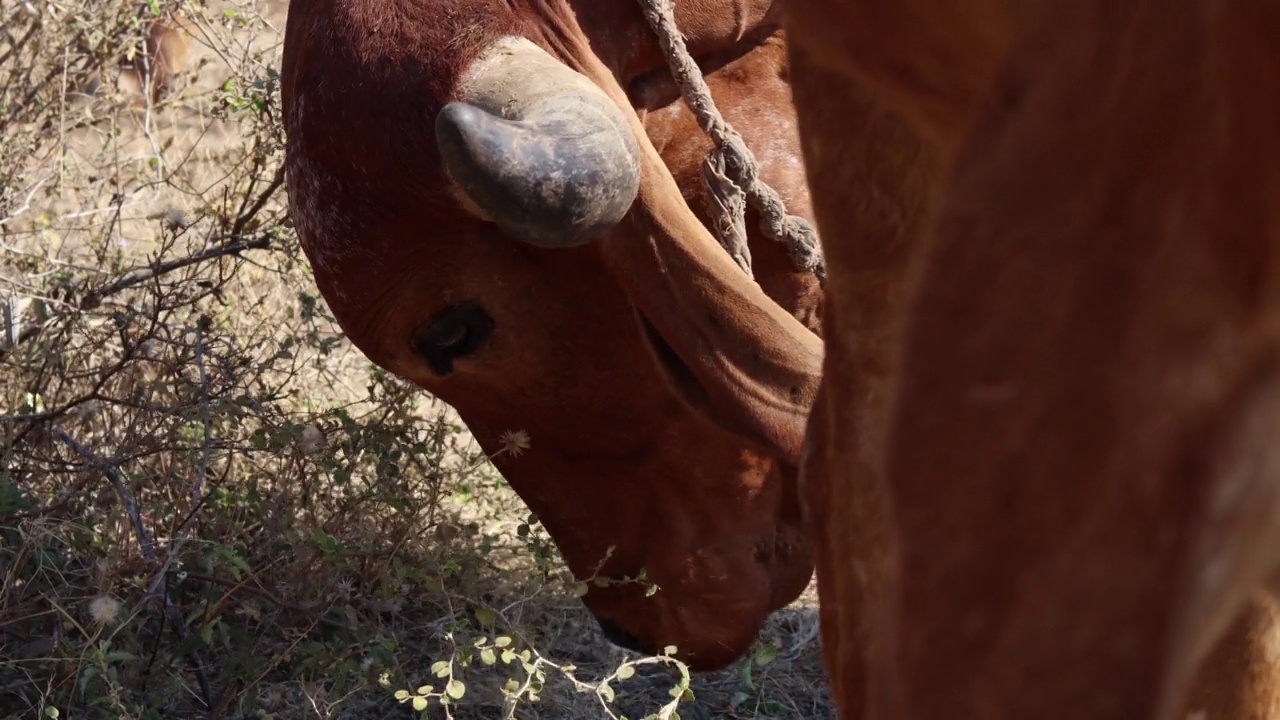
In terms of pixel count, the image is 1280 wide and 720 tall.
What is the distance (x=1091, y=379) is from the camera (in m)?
0.74

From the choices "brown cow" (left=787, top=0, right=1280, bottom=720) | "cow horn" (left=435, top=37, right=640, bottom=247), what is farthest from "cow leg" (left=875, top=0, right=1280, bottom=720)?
"cow horn" (left=435, top=37, right=640, bottom=247)

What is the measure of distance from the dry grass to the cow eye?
45 centimetres

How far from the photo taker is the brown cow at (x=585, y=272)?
2.25 metres

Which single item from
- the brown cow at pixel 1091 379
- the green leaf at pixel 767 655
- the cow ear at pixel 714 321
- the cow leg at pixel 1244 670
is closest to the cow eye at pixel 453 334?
the cow ear at pixel 714 321

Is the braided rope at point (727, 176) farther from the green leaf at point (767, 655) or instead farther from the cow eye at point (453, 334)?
the green leaf at point (767, 655)

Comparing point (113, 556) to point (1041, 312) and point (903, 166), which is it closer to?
point (903, 166)

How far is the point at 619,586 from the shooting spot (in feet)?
9.68

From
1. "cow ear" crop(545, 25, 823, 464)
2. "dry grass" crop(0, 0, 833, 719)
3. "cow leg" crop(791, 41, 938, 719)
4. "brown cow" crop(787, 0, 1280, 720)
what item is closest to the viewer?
"brown cow" crop(787, 0, 1280, 720)

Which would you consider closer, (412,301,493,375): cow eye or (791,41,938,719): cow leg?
(791,41,938,719): cow leg

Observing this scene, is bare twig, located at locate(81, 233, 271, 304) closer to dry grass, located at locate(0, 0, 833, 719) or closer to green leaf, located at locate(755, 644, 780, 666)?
dry grass, located at locate(0, 0, 833, 719)

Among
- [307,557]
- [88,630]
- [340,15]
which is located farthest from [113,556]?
[340,15]

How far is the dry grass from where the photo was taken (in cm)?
296

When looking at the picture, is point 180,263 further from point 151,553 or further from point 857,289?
point 857,289

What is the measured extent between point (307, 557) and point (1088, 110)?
2.58 meters
